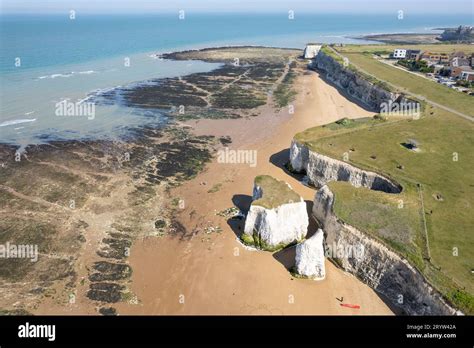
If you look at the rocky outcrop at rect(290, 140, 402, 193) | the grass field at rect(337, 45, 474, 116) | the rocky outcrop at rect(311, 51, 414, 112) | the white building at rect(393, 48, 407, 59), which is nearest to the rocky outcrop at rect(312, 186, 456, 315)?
the rocky outcrop at rect(290, 140, 402, 193)

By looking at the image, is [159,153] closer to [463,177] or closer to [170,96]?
[170,96]

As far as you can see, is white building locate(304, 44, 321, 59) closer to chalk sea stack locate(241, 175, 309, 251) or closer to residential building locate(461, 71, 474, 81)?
residential building locate(461, 71, 474, 81)

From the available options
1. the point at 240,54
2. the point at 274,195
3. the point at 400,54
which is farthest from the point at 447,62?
the point at 274,195

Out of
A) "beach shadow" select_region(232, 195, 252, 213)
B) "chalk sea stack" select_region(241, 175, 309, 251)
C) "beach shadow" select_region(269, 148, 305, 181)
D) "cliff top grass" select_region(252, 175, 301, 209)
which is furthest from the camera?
"beach shadow" select_region(269, 148, 305, 181)

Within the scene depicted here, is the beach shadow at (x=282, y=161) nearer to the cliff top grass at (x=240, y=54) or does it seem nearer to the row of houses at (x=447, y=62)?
the row of houses at (x=447, y=62)
